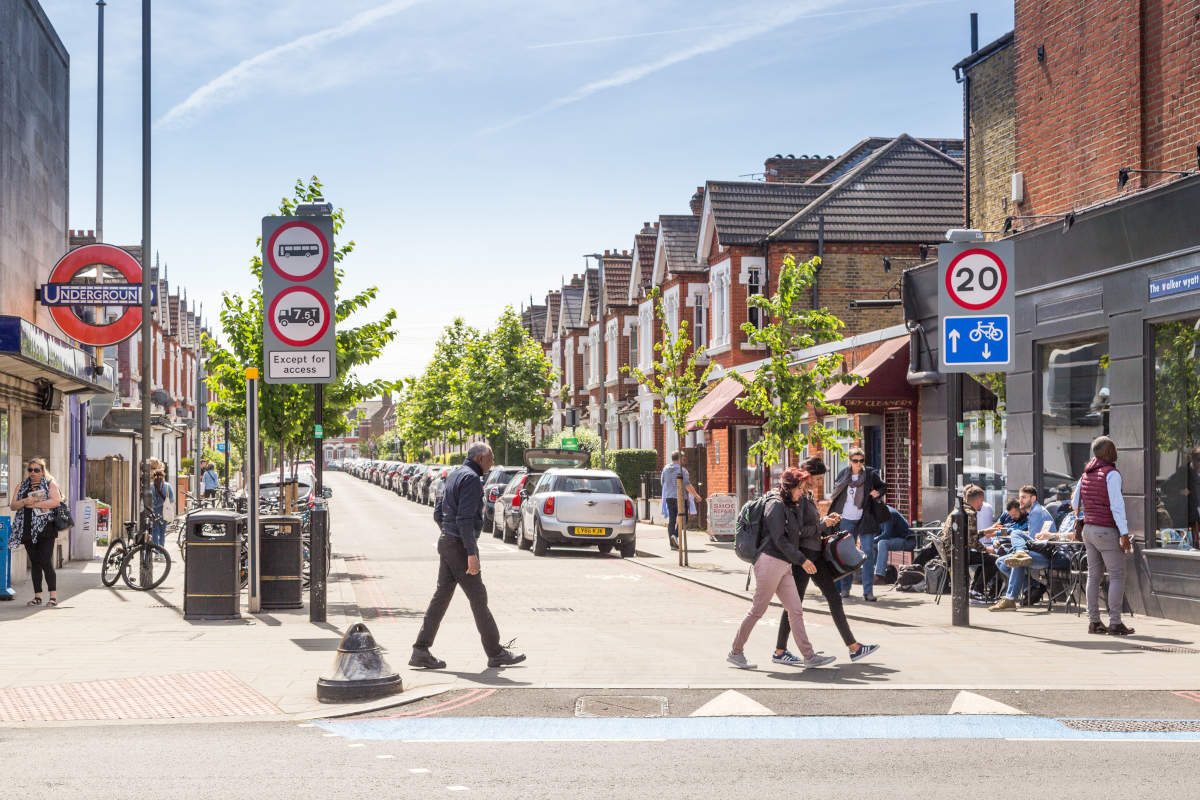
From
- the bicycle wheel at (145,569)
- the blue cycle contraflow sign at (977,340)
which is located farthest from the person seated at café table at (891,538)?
the bicycle wheel at (145,569)

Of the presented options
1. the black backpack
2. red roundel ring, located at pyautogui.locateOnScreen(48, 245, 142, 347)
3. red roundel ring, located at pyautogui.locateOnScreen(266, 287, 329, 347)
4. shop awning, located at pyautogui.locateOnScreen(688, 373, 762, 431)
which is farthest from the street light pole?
shop awning, located at pyautogui.locateOnScreen(688, 373, 762, 431)

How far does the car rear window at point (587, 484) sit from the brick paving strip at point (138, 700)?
14159 millimetres

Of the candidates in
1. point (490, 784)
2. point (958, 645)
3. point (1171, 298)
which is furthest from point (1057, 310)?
point (490, 784)

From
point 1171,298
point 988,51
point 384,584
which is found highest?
point 988,51

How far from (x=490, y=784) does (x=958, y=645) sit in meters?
6.57

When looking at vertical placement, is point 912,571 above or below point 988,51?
below

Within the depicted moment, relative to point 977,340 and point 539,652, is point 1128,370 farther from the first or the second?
point 539,652

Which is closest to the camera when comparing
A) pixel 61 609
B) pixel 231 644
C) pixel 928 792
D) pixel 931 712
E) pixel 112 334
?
pixel 928 792

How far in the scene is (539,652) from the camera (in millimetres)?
11516

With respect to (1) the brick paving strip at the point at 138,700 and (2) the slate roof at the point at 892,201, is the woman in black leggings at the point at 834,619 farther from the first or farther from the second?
(2) the slate roof at the point at 892,201

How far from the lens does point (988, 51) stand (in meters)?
19.8

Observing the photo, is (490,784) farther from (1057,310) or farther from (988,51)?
(988,51)

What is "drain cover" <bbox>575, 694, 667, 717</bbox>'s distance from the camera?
867 cm

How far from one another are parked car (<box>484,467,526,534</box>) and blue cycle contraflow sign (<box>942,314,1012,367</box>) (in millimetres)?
18390
